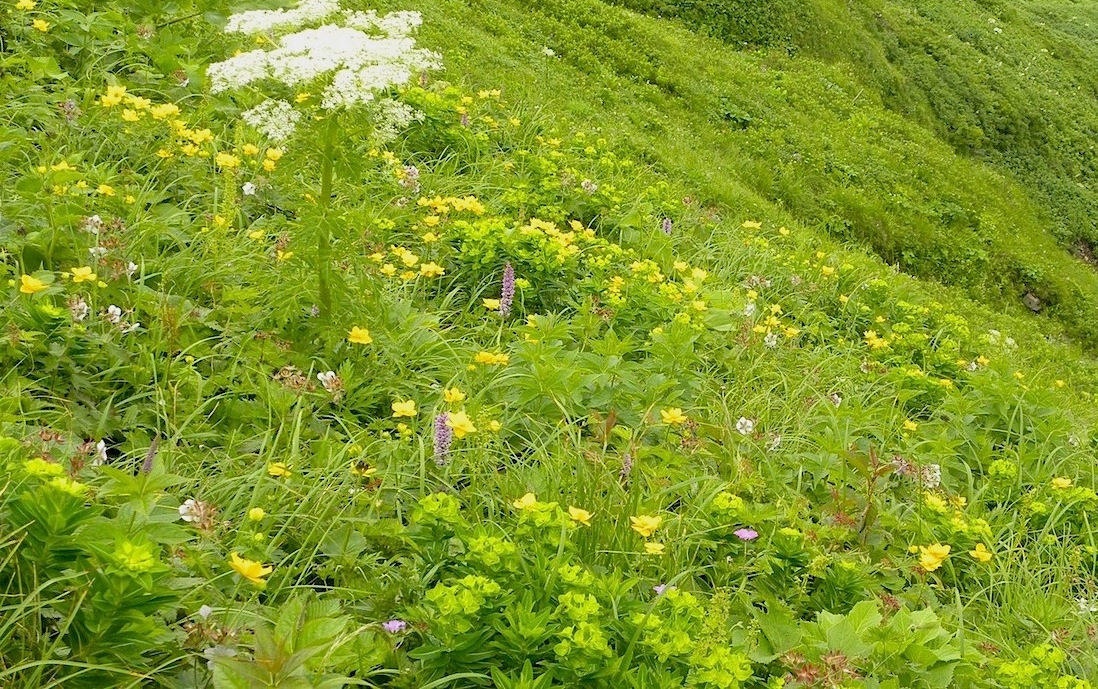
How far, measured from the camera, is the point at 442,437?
2613 millimetres

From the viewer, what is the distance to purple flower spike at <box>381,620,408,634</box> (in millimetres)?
1982

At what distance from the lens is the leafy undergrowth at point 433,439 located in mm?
1860

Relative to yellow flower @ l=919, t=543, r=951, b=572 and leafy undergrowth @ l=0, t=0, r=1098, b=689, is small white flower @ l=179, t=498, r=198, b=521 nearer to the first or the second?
leafy undergrowth @ l=0, t=0, r=1098, b=689

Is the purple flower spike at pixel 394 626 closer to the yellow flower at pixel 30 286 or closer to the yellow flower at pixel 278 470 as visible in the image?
the yellow flower at pixel 278 470

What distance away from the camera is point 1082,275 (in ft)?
53.3

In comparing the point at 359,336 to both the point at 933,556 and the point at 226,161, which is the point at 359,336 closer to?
the point at 226,161

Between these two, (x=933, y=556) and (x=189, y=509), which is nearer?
(x=189, y=509)

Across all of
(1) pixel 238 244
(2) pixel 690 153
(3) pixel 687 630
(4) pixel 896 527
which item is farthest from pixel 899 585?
(2) pixel 690 153

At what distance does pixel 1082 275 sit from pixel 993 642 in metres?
16.2

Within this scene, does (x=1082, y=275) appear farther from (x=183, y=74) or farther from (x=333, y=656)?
(x=333, y=656)

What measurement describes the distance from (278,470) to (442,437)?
1.65ft

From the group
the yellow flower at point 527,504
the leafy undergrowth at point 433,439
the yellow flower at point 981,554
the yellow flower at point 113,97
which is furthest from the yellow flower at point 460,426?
the yellow flower at point 113,97

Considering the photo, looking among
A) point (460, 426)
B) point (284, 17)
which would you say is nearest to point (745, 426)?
point (460, 426)

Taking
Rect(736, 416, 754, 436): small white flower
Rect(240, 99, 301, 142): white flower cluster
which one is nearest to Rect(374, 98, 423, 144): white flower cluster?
Rect(240, 99, 301, 142): white flower cluster
